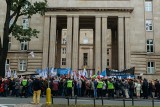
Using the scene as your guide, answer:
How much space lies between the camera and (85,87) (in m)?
32.6

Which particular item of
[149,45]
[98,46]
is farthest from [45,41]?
[149,45]

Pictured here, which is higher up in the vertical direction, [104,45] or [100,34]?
[100,34]

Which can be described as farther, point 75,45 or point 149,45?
point 149,45

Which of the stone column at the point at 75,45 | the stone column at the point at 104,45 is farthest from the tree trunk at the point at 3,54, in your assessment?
the stone column at the point at 104,45

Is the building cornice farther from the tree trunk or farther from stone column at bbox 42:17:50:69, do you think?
the tree trunk

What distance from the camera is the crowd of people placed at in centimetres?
3120

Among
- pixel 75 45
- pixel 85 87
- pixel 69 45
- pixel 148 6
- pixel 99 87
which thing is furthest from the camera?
pixel 148 6

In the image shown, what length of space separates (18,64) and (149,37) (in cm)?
2214

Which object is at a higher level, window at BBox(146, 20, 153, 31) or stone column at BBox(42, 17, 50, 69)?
window at BBox(146, 20, 153, 31)

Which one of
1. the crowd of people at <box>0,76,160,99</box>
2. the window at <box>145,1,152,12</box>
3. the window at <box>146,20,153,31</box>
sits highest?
the window at <box>145,1,152,12</box>

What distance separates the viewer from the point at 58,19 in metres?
55.6

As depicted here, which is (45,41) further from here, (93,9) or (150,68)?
(150,68)

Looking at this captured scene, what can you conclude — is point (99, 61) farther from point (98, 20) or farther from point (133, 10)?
point (133, 10)

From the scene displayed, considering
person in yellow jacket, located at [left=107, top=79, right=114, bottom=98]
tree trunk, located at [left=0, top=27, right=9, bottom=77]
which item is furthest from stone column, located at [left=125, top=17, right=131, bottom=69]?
tree trunk, located at [left=0, top=27, right=9, bottom=77]
